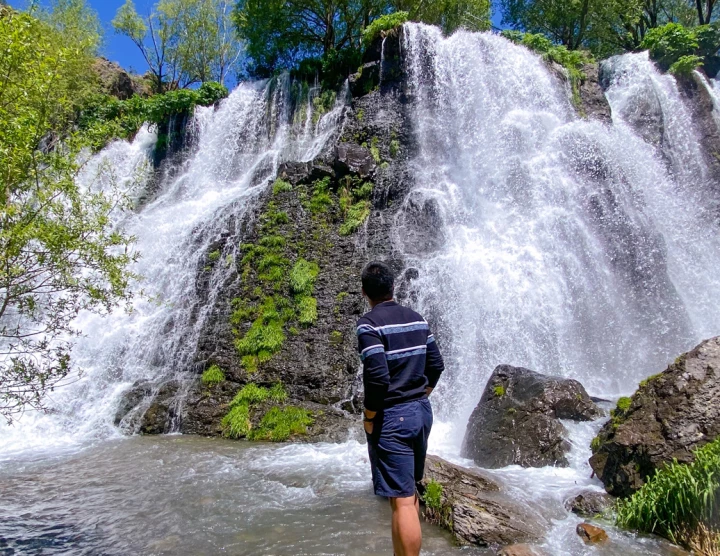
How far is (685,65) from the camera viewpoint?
66.7ft

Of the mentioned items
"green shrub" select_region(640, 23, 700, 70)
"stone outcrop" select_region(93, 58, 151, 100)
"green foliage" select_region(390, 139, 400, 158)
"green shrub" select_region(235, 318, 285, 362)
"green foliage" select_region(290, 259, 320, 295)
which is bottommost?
"green shrub" select_region(235, 318, 285, 362)

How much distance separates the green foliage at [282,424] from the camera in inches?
401

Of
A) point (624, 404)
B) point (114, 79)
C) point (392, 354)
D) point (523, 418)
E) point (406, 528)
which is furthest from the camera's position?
point (114, 79)

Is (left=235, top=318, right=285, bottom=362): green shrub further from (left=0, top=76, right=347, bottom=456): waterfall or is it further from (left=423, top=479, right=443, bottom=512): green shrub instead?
(left=423, top=479, right=443, bottom=512): green shrub

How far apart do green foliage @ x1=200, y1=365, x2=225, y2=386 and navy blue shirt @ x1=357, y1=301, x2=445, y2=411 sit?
28.9 ft

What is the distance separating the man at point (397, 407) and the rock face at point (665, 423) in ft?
11.5

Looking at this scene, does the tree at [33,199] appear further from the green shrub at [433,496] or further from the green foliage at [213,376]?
the green foliage at [213,376]

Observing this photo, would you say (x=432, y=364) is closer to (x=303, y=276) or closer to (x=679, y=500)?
(x=679, y=500)

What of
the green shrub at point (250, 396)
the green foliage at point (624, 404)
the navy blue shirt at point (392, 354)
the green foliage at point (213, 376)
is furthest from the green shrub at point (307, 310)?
the navy blue shirt at point (392, 354)

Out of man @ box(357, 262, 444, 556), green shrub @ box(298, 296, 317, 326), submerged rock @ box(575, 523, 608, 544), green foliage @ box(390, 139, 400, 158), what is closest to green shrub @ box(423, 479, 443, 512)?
submerged rock @ box(575, 523, 608, 544)

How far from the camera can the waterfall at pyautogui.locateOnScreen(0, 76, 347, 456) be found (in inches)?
440

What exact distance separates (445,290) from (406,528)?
9.87 m

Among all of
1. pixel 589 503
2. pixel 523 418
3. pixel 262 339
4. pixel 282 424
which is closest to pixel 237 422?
pixel 282 424

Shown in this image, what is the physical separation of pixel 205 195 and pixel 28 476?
537 inches
